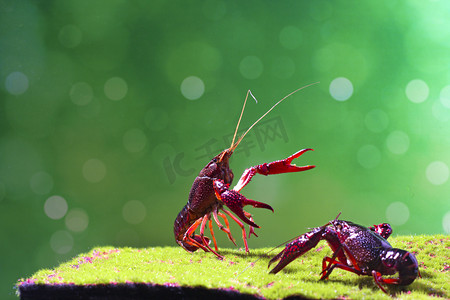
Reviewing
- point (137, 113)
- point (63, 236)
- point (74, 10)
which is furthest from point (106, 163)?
point (74, 10)

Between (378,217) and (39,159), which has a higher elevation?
(39,159)

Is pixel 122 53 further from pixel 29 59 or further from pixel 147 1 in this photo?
pixel 29 59

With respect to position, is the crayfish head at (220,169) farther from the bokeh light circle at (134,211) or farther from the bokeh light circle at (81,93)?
the bokeh light circle at (81,93)

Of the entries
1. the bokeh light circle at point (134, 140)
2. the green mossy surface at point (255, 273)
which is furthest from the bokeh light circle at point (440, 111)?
the bokeh light circle at point (134, 140)

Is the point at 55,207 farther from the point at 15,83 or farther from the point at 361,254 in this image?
the point at 361,254

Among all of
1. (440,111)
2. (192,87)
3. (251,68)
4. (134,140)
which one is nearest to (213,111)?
(192,87)

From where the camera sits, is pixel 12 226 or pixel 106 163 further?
pixel 106 163
